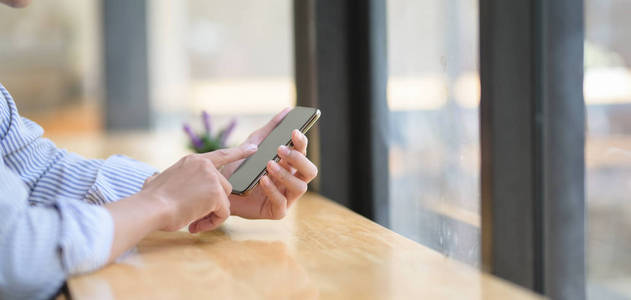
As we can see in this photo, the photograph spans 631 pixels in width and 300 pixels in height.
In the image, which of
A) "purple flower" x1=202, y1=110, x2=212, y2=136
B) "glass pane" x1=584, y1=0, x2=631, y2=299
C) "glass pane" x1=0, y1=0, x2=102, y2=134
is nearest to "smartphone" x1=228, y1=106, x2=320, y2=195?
"glass pane" x1=584, y1=0, x2=631, y2=299

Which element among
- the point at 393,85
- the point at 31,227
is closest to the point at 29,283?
the point at 31,227

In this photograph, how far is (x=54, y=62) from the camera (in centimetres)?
497

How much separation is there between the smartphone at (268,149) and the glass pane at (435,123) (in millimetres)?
262

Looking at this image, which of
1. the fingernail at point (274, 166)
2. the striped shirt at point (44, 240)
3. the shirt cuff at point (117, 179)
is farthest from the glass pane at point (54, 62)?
the striped shirt at point (44, 240)

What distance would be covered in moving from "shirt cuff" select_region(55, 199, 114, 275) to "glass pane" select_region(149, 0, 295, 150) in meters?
2.94

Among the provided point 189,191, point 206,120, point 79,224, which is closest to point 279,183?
point 189,191

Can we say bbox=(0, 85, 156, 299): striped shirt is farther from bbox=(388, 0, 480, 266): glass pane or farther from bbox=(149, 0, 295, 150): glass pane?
bbox=(149, 0, 295, 150): glass pane

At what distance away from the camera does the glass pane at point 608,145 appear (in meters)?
0.82

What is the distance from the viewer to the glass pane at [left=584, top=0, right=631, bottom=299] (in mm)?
818

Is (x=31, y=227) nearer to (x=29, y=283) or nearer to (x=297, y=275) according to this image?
(x=29, y=283)

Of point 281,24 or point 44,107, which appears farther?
point 44,107

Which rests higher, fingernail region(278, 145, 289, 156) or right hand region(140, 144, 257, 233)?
fingernail region(278, 145, 289, 156)

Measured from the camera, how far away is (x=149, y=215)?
0.79 m

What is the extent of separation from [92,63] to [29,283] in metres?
4.50
